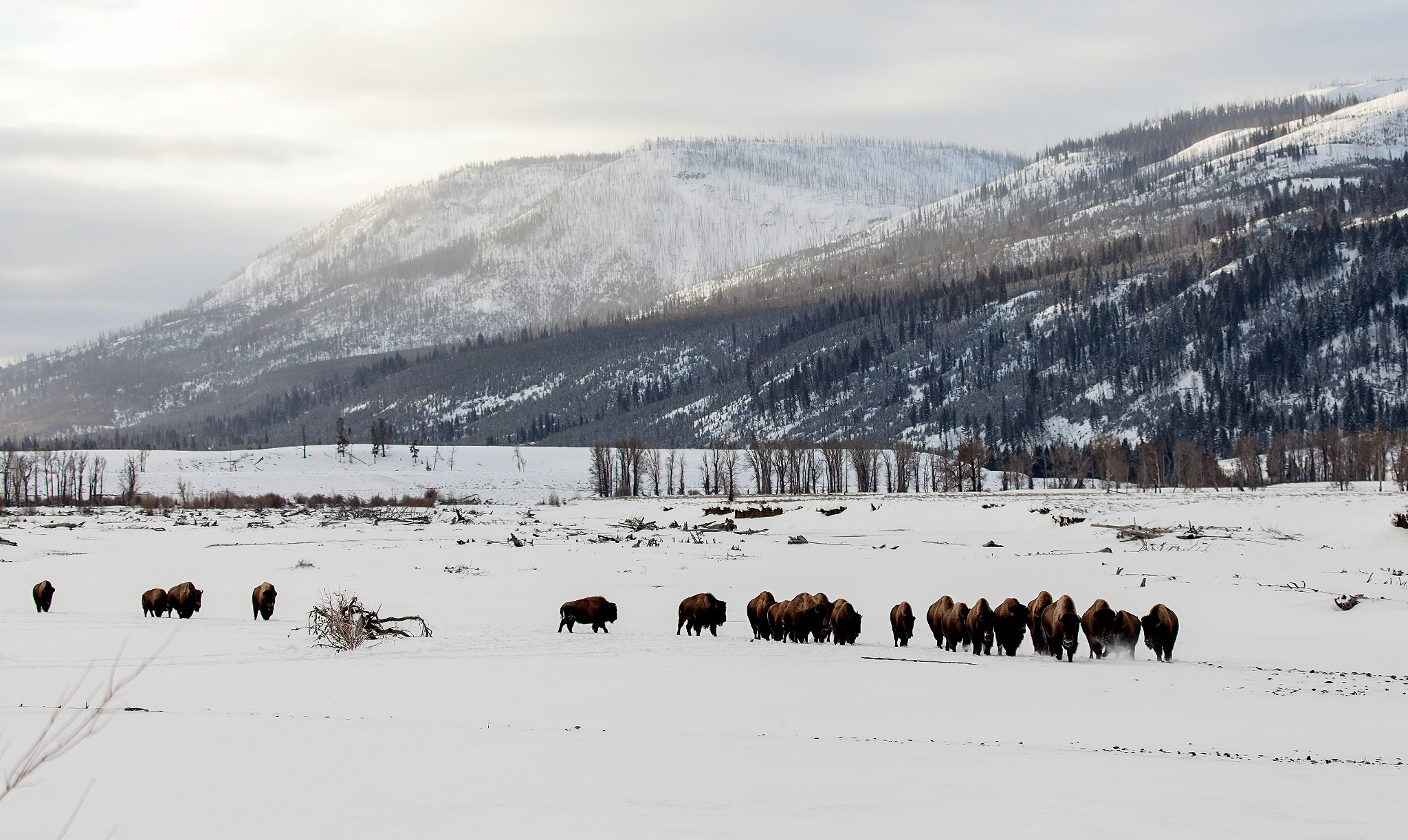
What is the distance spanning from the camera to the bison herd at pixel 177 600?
20688 mm

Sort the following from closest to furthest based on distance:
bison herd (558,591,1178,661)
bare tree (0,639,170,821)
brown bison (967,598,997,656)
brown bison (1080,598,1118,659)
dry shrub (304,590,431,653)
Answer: bare tree (0,639,170,821) → bison herd (558,591,1178,661) → brown bison (1080,598,1118,659) → dry shrub (304,590,431,653) → brown bison (967,598,997,656)

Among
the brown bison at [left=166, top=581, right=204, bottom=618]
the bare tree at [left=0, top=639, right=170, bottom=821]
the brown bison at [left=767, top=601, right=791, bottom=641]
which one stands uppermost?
the bare tree at [left=0, top=639, right=170, bottom=821]

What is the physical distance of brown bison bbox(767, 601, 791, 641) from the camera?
18328 millimetres

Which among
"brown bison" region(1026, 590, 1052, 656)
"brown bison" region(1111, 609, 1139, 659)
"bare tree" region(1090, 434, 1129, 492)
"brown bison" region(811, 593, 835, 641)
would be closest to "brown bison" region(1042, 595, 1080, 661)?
"brown bison" region(1026, 590, 1052, 656)

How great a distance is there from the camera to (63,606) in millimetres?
22984

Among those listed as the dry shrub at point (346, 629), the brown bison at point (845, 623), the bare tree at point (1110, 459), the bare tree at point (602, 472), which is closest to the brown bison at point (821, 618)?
the brown bison at point (845, 623)

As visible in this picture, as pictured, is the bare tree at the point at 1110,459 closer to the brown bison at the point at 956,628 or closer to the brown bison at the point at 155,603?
the brown bison at the point at 956,628

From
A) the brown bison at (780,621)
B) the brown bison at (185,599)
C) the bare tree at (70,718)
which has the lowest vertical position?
the brown bison at (780,621)

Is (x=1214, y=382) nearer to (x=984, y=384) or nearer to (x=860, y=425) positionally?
(x=984, y=384)

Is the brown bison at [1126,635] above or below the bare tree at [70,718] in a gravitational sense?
below

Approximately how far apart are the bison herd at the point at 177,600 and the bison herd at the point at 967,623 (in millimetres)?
6935

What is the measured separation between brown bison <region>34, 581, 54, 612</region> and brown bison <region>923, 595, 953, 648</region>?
18723mm

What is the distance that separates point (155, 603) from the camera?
68.2 feet

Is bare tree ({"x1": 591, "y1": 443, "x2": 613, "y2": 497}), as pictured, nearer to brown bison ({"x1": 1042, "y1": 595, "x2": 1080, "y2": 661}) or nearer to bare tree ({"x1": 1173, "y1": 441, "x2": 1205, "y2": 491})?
bare tree ({"x1": 1173, "y1": 441, "x2": 1205, "y2": 491})
